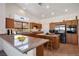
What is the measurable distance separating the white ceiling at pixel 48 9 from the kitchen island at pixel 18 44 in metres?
0.48

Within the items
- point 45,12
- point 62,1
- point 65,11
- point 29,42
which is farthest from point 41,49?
point 62,1

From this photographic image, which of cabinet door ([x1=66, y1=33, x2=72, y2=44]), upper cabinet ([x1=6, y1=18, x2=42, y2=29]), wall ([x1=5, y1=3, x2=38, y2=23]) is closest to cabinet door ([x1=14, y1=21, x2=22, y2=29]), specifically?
upper cabinet ([x1=6, y1=18, x2=42, y2=29])

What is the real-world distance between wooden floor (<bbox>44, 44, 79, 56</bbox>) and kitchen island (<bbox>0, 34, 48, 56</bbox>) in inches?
5.2

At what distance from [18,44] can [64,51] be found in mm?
861

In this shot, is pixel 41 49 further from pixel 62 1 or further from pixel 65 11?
pixel 62 1

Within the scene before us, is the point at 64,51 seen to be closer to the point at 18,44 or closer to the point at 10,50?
the point at 18,44

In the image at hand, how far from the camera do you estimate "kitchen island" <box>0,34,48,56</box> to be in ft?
6.05

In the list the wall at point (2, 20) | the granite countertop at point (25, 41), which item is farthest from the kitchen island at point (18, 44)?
the wall at point (2, 20)

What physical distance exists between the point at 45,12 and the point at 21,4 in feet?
1.56

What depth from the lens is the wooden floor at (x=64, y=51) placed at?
1963 millimetres

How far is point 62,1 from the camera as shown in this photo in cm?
198

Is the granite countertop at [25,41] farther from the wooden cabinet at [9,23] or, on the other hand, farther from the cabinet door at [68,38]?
the cabinet door at [68,38]

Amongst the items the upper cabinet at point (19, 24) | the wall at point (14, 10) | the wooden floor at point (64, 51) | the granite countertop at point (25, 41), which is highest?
the wall at point (14, 10)

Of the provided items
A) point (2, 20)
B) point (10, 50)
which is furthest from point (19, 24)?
point (10, 50)
